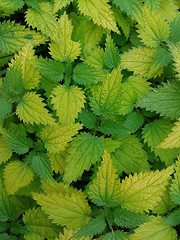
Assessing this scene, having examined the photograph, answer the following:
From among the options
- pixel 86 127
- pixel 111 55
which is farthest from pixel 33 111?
pixel 111 55

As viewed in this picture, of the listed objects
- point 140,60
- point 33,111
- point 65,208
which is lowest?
point 65,208

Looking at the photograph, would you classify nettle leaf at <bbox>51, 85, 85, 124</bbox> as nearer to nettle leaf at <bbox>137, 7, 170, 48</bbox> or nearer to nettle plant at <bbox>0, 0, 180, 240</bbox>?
nettle plant at <bbox>0, 0, 180, 240</bbox>

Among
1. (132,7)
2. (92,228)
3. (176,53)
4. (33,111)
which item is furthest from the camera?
(132,7)

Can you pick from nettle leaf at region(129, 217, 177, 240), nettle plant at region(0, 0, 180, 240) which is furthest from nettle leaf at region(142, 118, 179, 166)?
nettle leaf at region(129, 217, 177, 240)

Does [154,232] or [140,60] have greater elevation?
[140,60]

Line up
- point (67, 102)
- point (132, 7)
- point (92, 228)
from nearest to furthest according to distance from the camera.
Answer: point (92, 228) < point (67, 102) < point (132, 7)

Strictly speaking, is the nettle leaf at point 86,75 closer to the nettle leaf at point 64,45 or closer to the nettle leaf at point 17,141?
the nettle leaf at point 64,45

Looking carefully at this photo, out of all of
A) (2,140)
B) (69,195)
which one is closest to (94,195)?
(69,195)

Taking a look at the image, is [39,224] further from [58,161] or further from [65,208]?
[58,161]

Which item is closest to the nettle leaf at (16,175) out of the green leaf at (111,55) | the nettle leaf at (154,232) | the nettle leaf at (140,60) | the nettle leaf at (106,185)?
the nettle leaf at (106,185)
